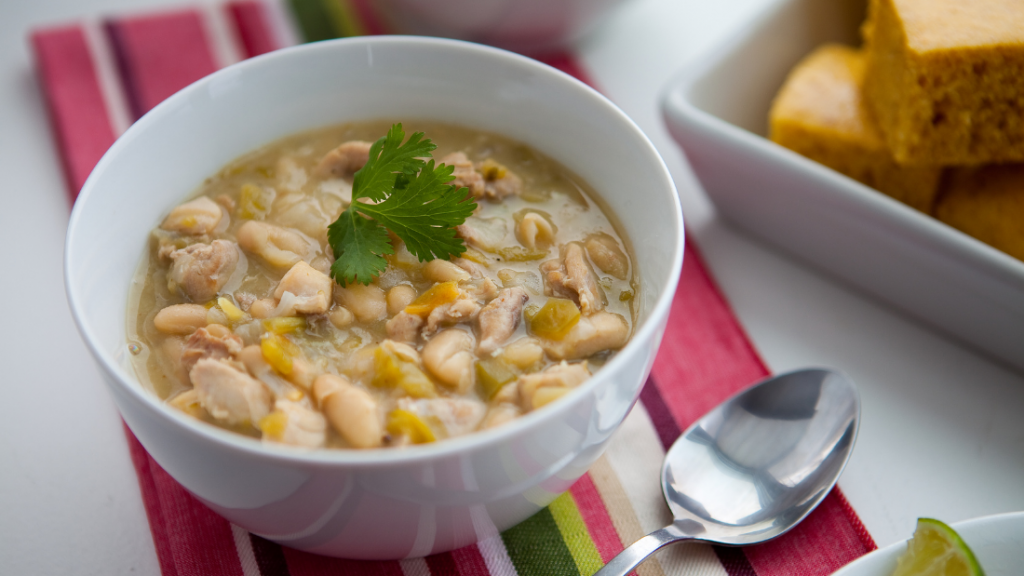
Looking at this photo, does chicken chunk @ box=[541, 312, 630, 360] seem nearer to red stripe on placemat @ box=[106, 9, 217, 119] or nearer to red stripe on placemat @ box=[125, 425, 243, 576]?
red stripe on placemat @ box=[125, 425, 243, 576]

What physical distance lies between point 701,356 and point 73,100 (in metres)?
2.28

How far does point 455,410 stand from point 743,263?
4.47ft

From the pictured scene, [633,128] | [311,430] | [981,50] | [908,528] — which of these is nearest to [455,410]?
[311,430]

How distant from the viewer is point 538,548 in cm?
178

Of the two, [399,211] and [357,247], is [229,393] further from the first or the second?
[399,211]

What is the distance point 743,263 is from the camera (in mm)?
2561

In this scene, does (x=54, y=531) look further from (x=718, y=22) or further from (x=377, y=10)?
(x=718, y=22)

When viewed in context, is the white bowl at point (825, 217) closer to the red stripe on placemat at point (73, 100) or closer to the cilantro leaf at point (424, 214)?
the cilantro leaf at point (424, 214)

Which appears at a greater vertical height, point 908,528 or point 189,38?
point 189,38

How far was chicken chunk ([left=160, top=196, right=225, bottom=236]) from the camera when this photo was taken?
1922 millimetres

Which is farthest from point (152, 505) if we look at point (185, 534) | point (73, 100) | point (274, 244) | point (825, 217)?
point (825, 217)

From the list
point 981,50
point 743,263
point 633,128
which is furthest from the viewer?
point 743,263

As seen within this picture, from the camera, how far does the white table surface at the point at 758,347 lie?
186 cm

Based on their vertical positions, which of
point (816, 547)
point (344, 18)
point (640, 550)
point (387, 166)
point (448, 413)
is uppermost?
point (387, 166)
